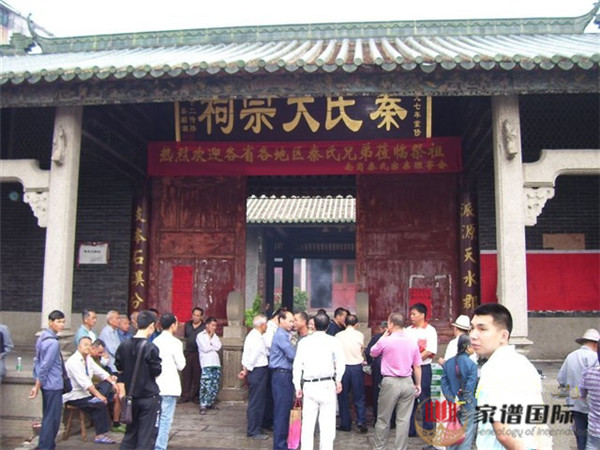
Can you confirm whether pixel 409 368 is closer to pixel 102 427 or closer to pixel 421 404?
pixel 421 404

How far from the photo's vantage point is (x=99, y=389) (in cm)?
684

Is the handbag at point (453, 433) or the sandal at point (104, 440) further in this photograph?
the sandal at point (104, 440)

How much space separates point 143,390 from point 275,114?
5158 millimetres

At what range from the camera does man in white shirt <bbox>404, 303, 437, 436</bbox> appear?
6.58m

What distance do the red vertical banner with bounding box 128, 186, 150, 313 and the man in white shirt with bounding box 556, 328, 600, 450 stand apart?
6.71 m

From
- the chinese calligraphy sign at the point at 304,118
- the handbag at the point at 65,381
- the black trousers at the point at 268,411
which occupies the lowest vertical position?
the black trousers at the point at 268,411

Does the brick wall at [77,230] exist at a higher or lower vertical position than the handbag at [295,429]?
higher

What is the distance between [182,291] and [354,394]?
384cm

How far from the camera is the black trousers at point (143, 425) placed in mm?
5141

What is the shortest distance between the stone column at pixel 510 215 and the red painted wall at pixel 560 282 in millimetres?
2581

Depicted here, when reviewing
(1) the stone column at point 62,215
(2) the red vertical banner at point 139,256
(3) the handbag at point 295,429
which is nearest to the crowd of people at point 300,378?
(3) the handbag at point 295,429

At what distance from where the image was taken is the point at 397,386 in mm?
5762

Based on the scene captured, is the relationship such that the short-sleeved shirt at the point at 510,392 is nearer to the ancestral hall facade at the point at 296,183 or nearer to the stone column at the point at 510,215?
the stone column at the point at 510,215

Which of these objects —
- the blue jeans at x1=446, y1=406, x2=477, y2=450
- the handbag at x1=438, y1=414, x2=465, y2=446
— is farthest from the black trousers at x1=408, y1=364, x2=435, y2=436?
the blue jeans at x1=446, y1=406, x2=477, y2=450
